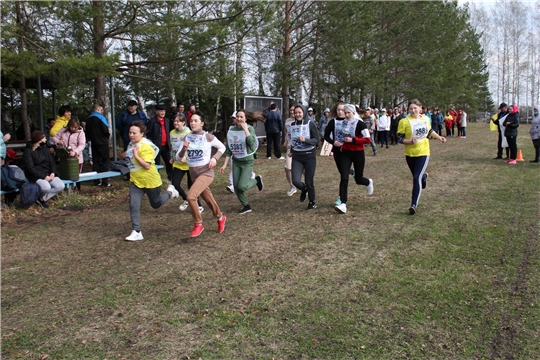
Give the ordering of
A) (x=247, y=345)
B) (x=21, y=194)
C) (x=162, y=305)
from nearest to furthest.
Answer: (x=247, y=345) < (x=162, y=305) < (x=21, y=194)

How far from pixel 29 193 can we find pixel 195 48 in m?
5.67

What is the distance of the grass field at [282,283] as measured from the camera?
12.1ft

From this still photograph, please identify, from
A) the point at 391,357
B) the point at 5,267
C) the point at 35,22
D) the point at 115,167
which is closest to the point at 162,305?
the point at 391,357

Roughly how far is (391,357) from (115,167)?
8954mm

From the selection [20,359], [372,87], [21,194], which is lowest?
[20,359]

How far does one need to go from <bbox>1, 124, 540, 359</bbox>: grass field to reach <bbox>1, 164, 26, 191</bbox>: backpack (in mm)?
520

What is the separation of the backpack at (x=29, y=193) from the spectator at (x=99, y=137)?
2499 mm

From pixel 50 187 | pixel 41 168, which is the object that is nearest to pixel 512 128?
pixel 50 187

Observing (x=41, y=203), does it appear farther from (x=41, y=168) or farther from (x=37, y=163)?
(x=37, y=163)

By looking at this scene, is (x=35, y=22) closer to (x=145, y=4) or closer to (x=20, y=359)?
(x=145, y=4)

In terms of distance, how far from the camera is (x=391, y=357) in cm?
345

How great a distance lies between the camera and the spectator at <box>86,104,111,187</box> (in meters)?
11.0

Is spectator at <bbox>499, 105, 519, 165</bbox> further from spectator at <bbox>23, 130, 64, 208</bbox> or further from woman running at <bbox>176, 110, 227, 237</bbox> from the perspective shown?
spectator at <bbox>23, 130, 64, 208</bbox>

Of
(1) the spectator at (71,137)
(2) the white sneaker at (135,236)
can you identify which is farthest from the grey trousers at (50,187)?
(2) the white sneaker at (135,236)
